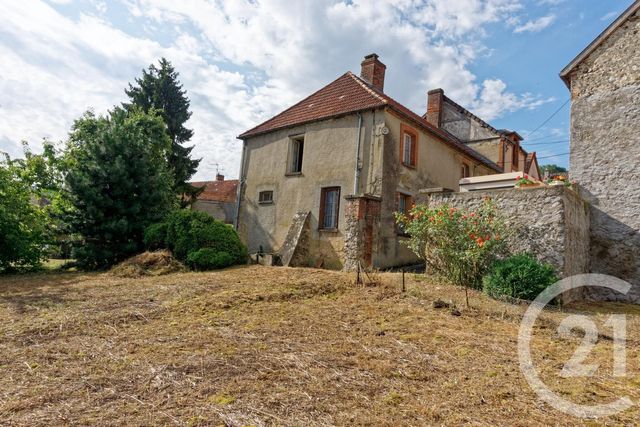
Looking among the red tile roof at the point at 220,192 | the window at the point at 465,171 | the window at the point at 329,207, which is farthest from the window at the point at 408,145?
the red tile roof at the point at 220,192

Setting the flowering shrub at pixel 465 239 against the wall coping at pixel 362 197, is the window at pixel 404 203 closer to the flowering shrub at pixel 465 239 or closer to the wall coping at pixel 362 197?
the wall coping at pixel 362 197

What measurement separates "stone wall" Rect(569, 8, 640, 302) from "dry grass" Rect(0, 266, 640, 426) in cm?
310

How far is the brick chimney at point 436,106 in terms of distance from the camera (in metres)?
20.4

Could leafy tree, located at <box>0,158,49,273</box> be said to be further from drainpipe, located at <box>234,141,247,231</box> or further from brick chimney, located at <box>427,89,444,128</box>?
brick chimney, located at <box>427,89,444,128</box>

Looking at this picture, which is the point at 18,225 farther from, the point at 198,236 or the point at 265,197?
the point at 265,197

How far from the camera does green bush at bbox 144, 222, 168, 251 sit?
38.3 ft

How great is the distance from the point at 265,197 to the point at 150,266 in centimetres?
613

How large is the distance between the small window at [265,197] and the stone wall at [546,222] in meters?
8.66

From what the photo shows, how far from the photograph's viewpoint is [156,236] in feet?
38.3

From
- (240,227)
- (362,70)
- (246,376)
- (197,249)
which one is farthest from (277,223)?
(246,376)

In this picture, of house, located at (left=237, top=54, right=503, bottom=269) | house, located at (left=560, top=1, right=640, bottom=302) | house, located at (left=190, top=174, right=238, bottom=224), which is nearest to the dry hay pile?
house, located at (left=237, top=54, right=503, bottom=269)

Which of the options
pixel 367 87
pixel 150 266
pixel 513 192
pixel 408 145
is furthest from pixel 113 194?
pixel 513 192

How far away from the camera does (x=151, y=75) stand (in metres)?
22.1

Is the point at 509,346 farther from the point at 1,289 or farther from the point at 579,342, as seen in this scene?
the point at 1,289
